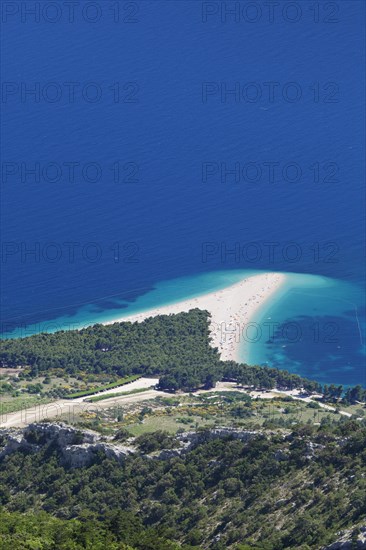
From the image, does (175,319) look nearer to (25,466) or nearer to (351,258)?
(351,258)

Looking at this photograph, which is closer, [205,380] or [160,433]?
[160,433]

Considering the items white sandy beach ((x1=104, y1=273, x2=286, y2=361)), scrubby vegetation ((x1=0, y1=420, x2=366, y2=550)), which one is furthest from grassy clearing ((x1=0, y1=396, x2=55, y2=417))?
white sandy beach ((x1=104, y1=273, x2=286, y2=361))

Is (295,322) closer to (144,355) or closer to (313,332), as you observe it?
(313,332)

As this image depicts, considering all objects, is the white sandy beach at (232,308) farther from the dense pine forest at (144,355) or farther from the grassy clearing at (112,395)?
the grassy clearing at (112,395)

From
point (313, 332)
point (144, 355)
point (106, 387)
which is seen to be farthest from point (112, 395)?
point (313, 332)

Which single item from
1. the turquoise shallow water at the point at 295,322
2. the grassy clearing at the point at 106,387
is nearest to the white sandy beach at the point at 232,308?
the turquoise shallow water at the point at 295,322

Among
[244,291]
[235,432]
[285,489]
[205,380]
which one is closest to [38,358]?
[205,380]

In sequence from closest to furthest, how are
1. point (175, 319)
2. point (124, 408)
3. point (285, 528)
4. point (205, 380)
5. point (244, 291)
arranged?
1. point (285, 528)
2. point (124, 408)
3. point (205, 380)
4. point (175, 319)
5. point (244, 291)
